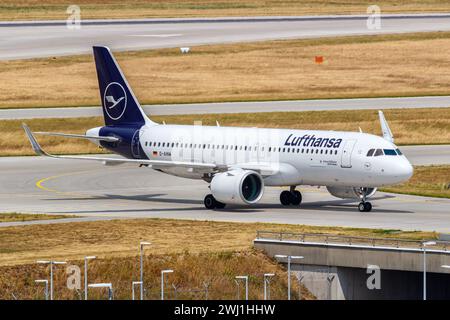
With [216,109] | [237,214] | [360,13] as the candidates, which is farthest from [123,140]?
[360,13]

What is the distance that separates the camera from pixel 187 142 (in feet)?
257

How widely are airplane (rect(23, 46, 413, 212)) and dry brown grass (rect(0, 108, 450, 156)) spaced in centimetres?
2405

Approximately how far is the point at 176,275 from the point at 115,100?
94.9ft

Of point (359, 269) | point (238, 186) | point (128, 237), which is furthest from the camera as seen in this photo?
point (238, 186)

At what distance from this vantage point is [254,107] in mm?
118812

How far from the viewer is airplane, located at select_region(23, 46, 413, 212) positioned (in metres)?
71.1

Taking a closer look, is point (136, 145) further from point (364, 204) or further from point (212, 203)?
point (364, 204)

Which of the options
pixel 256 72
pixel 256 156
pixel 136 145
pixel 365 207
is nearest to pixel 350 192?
pixel 365 207

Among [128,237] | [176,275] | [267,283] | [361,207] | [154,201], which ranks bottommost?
[267,283]

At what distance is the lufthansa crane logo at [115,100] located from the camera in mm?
82562

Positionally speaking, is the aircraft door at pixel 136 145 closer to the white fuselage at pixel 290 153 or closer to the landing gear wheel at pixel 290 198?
the white fuselage at pixel 290 153

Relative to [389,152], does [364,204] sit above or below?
below

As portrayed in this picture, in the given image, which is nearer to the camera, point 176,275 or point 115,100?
point 176,275

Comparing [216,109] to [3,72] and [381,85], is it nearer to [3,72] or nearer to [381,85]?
[381,85]
